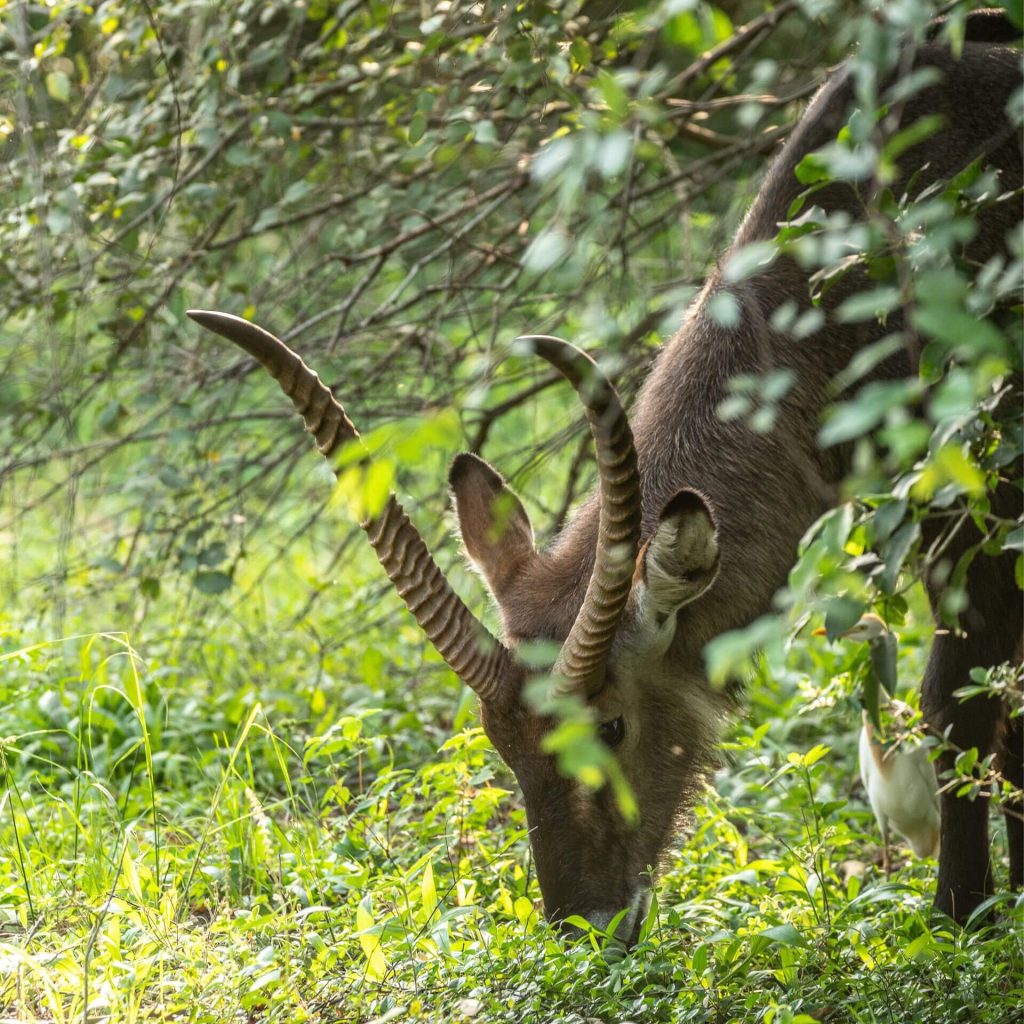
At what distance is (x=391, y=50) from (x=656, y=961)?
4.17m

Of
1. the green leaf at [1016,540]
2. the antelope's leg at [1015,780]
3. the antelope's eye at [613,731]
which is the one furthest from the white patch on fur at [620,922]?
the green leaf at [1016,540]

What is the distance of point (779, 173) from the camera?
4160mm

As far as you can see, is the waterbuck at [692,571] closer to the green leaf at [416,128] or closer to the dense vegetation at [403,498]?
the dense vegetation at [403,498]

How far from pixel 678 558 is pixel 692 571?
0.07 m

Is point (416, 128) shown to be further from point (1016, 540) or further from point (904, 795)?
point (1016, 540)

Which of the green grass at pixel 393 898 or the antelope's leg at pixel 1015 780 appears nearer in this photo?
the green grass at pixel 393 898

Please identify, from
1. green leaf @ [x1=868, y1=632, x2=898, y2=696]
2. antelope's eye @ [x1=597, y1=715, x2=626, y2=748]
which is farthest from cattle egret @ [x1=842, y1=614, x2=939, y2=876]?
green leaf @ [x1=868, y1=632, x2=898, y2=696]

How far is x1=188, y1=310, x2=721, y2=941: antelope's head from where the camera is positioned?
Answer: 3.43m

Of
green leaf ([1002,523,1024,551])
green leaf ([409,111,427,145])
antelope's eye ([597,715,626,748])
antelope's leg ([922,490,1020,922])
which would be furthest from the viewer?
green leaf ([409,111,427,145])

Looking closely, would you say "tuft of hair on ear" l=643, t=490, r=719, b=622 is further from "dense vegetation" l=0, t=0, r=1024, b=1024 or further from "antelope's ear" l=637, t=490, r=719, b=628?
"dense vegetation" l=0, t=0, r=1024, b=1024

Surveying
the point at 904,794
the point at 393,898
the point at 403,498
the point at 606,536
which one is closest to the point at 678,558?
the point at 606,536

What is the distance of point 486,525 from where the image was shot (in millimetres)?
4188

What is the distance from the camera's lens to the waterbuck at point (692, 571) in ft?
12.0

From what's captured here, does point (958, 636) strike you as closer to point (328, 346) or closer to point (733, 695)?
point (733, 695)
